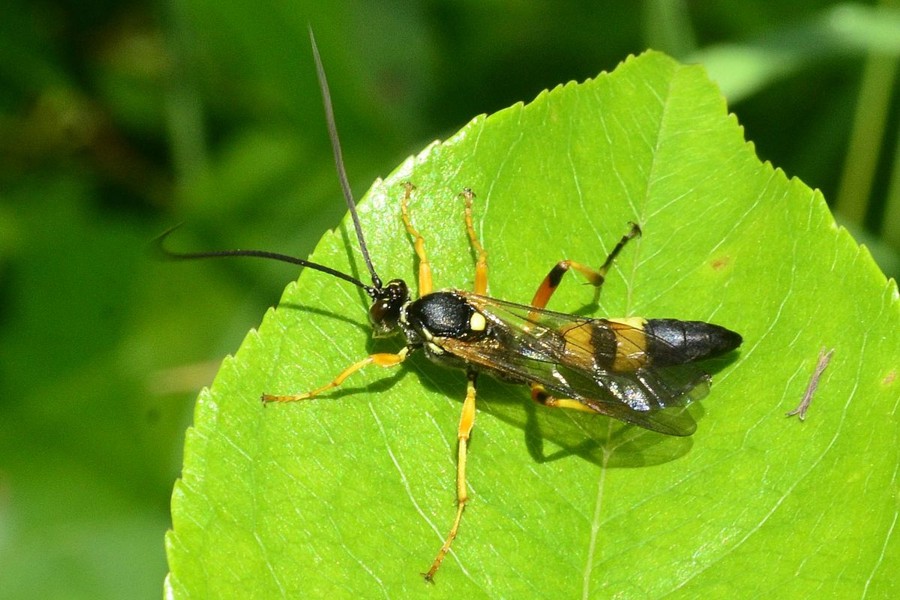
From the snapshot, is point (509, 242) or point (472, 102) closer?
point (509, 242)

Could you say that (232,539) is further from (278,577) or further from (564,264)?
(564,264)

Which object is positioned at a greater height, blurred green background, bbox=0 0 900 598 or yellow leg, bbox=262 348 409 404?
blurred green background, bbox=0 0 900 598

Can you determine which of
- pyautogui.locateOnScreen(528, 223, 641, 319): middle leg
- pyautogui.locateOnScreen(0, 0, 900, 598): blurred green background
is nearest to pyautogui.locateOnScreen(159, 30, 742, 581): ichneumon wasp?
pyautogui.locateOnScreen(528, 223, 641, 319): middle leg

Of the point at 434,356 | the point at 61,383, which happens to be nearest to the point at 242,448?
the point at 434,356

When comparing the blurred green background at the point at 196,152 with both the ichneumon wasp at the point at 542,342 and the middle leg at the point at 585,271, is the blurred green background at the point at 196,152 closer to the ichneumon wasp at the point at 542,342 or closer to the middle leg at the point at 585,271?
the ichneumon wasp at the point at 542,342

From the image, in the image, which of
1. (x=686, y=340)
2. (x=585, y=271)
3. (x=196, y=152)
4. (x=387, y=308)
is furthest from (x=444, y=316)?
(x=196, y=152)

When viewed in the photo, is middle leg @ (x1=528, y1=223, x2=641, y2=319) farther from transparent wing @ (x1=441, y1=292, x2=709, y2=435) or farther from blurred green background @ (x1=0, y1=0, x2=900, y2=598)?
blurred green background @ (x1=0, y1=0, x2=900, y2=598)

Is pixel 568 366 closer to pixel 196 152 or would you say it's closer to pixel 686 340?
pixel 686 340
